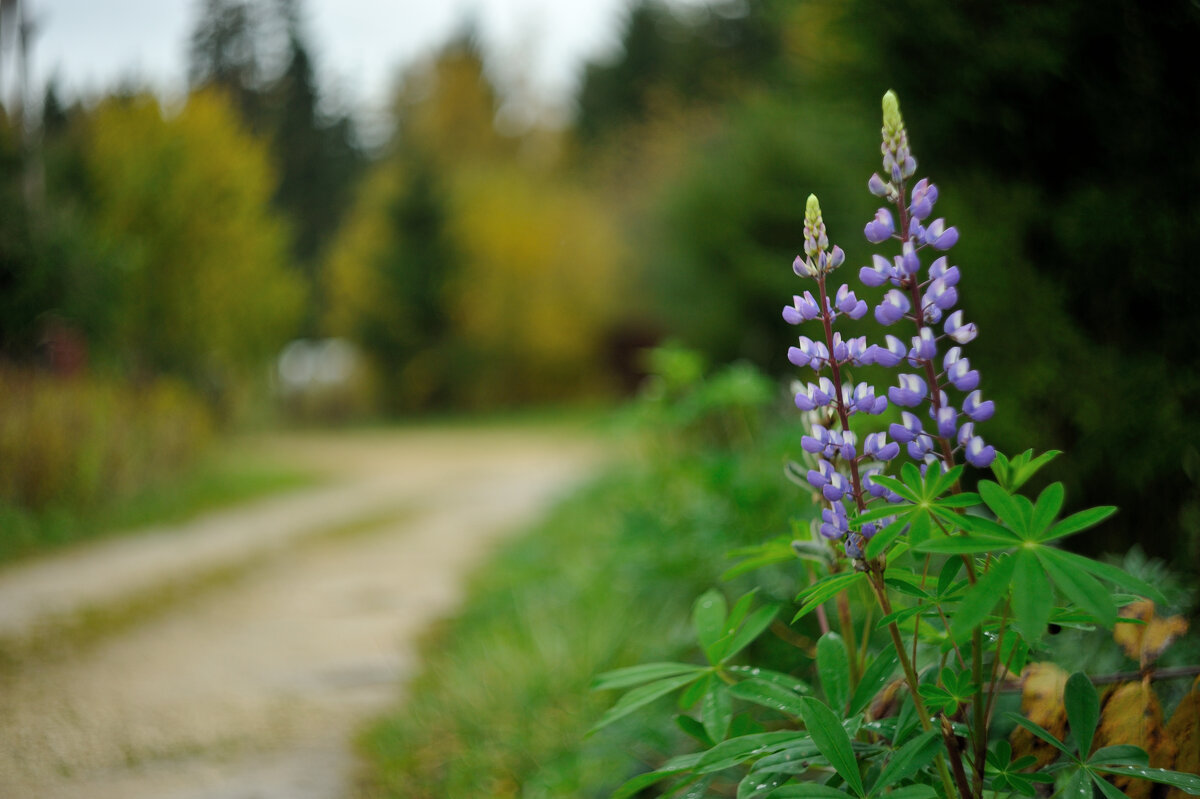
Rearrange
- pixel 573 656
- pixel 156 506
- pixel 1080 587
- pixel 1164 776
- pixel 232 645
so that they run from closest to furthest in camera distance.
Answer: pixel 1080 587 → pixel 1164 776 → pixel 573 656 → pixel 232 645 → pixel 156 506

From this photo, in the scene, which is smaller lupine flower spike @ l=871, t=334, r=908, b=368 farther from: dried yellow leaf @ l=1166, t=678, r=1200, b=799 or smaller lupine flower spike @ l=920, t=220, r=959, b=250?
dried yellow leaf @ l=1166, t=678, r=1200, b=799

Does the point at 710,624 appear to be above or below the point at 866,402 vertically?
below

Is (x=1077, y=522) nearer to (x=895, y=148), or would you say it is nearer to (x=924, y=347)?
(x=924, y=347)

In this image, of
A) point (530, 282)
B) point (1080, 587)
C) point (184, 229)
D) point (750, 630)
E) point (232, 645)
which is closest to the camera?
point (1080, 587)

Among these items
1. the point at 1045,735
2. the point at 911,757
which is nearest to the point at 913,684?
the point at 911,757

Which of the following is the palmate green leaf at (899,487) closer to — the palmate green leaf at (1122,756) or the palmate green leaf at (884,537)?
the palmate green leaf at (884,537)

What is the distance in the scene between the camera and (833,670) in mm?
1314

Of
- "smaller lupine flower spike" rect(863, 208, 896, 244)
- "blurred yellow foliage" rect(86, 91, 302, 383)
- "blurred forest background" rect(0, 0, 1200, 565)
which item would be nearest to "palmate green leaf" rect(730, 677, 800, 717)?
"smaller lupine flower spike" rect(863, 208, 896, 244)

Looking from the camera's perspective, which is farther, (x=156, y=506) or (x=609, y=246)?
(x=609, y=246)

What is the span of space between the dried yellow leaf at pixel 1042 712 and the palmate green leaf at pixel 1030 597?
41 cm

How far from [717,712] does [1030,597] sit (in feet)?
1.90

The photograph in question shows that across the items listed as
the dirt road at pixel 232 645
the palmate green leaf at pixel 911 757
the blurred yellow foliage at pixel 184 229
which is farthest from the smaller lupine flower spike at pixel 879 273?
the blurred yellow foliage at pixel 184 229

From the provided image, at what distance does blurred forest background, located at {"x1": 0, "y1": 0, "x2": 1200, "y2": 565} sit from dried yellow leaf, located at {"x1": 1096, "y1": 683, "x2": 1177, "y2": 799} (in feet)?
4.25

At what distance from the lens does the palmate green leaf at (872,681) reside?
1.25 meters
